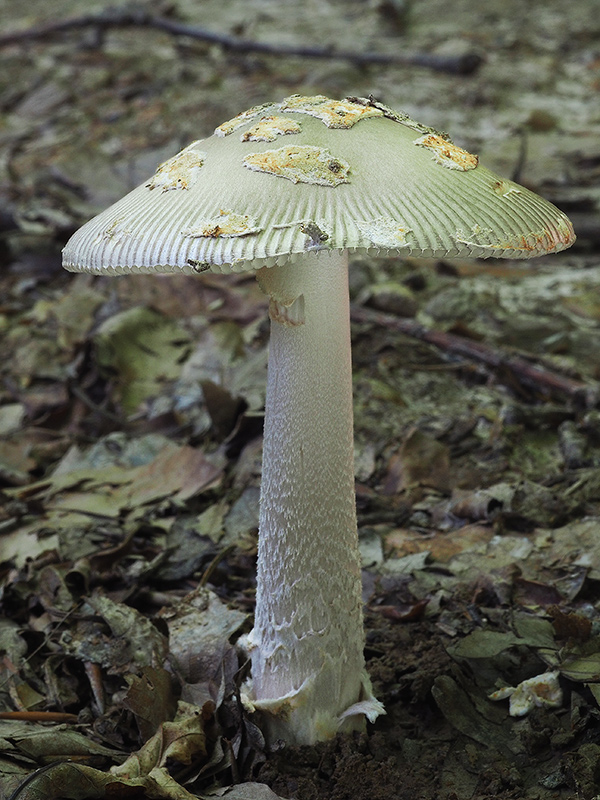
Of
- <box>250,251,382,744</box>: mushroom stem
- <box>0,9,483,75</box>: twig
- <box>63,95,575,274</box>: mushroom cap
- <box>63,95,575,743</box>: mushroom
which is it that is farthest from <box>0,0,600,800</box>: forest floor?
<box>63,95,575,274</box>: mushroom cap

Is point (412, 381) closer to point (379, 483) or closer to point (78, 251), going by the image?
point (379, 483)

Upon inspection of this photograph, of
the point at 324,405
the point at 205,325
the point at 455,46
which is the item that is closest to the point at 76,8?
the point at 455,46

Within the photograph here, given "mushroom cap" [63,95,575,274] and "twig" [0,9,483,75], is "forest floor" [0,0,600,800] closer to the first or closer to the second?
"twig" [0,9,483,75]

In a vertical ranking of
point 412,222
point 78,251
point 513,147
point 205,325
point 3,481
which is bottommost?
point 3,481

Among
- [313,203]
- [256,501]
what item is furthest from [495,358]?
[313,203]

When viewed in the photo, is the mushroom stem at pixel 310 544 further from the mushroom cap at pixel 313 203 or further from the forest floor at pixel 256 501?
the mushroom cap at pixel 313 203

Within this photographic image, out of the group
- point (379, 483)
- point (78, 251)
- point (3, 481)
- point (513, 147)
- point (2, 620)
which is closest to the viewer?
point (78, 251)
